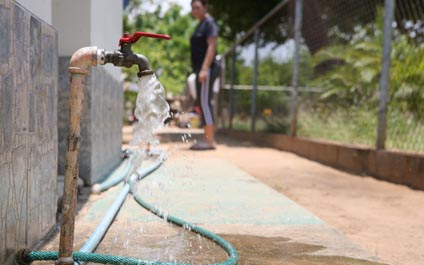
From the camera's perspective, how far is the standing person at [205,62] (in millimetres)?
6434

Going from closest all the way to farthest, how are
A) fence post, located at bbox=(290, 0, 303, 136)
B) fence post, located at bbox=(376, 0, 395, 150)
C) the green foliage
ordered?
1. fence post, located at bbox=(376, 0, 395, 150)
2. the green foliage
3. fence post, located at bbox=(290, 0, 303, 136)

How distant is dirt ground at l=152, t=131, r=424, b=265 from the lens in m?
2.48

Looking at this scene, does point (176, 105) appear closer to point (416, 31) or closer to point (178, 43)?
point (178, 43)

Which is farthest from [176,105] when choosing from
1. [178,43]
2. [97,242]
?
[97,242]

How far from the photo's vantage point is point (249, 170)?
5184mm

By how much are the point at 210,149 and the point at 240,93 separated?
3682mm

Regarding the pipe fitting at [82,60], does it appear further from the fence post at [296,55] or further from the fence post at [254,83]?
the fence post at [254,83]

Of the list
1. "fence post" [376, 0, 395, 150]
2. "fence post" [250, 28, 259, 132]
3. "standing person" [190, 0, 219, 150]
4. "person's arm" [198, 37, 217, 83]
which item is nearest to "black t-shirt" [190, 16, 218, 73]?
"standing person" [190, 0, 219, 150]

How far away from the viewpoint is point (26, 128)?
1.72m

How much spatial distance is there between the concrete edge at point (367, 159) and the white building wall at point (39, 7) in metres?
3.20

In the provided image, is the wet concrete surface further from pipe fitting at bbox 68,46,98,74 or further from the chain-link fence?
the chain-link fence

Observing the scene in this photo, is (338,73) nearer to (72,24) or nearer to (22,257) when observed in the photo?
(72,24)

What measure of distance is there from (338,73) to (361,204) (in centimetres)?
417

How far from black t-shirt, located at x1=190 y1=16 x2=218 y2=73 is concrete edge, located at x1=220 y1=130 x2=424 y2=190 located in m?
1.77
